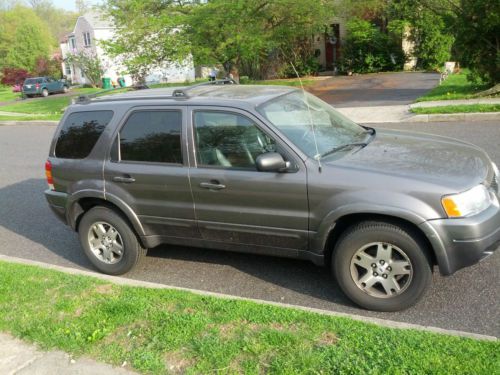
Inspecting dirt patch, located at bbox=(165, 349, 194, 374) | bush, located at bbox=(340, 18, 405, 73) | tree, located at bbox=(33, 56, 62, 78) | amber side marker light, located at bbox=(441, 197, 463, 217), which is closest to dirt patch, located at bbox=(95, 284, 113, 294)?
dirt patch, located at bbox=(165, 349, 194, 374)

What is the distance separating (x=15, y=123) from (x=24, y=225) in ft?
50.9

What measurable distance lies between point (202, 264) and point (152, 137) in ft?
4.77

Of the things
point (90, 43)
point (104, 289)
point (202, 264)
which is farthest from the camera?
point (90, 43)

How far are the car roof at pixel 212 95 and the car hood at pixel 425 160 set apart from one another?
0.99 meters

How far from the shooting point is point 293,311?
392 cm

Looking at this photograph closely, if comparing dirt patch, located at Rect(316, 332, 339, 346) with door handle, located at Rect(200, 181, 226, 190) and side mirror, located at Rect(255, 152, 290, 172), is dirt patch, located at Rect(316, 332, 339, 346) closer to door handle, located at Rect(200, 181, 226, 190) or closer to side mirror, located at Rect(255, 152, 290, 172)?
side mirror, located at Rect(255, 152, 290, 172)

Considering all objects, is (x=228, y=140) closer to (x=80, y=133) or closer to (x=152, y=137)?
(x=152, y=137)

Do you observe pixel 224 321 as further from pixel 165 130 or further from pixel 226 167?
pixel 165 130

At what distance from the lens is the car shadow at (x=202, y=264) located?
4738 millimetres

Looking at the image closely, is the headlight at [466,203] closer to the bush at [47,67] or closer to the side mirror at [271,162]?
the side mirror at [271,162]

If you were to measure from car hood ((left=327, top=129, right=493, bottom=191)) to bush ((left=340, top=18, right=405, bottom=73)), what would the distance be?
25186 mm

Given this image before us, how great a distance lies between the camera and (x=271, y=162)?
4.13 metres

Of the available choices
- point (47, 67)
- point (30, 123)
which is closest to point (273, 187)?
point (30, 123)

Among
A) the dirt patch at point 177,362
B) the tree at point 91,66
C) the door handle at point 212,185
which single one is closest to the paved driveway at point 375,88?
the door handle at point 212,185
